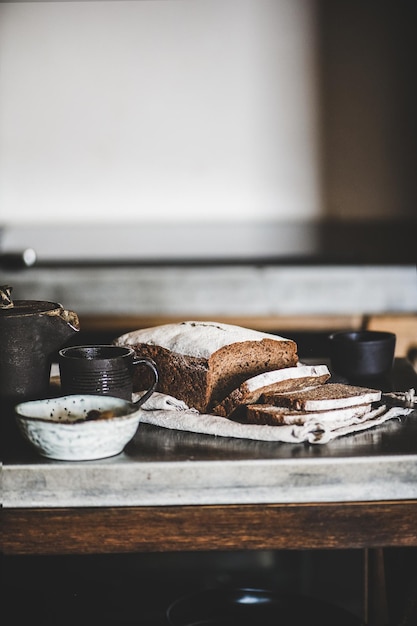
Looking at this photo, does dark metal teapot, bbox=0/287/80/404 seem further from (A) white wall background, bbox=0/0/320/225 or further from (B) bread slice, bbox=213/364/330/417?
(A) white wall background, bbox=0/0/320/225

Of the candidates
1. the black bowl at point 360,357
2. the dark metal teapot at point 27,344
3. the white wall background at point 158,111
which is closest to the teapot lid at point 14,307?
the dark metal teapot at point 27,344

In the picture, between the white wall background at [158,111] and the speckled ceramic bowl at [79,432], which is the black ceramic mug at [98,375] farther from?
the white wall background at [158,111]

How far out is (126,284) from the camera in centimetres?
Result: 353

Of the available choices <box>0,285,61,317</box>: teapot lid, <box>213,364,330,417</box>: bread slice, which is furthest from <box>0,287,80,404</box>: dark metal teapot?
<box>213,364,330,417</box>: bread slice

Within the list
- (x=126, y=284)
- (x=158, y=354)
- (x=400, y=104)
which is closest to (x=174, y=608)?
(x=158, y=354)

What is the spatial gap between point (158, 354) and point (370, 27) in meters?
3.07

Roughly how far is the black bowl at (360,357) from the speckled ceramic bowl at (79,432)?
69cm

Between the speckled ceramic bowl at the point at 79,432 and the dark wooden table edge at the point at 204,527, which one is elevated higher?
the speckled ceramic bowl at the point at 79,432

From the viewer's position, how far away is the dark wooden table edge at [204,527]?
1.20 m

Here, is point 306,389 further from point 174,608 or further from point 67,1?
point 67,1

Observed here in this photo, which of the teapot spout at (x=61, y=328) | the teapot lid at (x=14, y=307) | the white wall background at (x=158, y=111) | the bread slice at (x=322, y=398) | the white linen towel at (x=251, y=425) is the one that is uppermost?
the white wall background at (x=158, y=111)

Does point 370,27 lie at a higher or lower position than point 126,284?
higher

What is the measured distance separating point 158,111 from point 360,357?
2675 millimetres

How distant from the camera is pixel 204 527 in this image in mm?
1196
